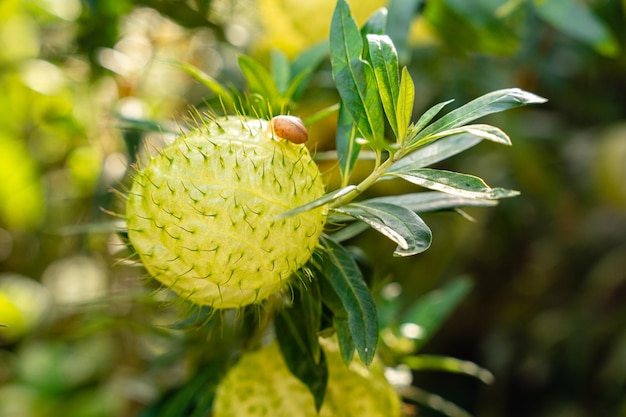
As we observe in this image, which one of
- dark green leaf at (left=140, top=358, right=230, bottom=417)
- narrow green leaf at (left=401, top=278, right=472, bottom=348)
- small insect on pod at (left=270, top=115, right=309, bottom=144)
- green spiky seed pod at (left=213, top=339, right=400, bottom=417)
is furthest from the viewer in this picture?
narrow green leaf at (left=401, top=278, right=472, bottom=348)

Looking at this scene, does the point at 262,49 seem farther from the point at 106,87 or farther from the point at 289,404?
the point at 289,404

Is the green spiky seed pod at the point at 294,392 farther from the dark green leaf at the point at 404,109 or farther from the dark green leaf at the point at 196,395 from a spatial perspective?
the dark green leaf at the point at 404,109

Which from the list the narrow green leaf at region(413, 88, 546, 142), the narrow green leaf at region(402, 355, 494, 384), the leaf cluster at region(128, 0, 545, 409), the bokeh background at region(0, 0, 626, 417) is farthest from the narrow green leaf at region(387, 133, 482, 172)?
the bokeh background at region(0, 0, 626, 417)

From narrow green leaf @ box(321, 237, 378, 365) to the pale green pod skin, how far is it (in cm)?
5

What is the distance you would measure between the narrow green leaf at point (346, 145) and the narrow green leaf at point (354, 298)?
0.29ft

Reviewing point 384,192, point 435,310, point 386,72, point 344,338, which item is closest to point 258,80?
point 386,72

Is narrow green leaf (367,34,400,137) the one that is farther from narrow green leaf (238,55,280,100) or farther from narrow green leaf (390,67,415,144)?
narrow green leaf (238,55,280,100)

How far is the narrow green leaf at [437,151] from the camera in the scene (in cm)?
77

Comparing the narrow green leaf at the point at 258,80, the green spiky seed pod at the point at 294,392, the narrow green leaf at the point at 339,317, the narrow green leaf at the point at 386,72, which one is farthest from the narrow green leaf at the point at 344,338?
the narrow green leaf at the point at 258,80

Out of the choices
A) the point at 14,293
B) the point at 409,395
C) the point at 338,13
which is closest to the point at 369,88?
the point at 338,13

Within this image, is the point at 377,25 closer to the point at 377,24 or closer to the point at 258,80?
the point at 377,24

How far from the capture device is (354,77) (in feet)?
2.37

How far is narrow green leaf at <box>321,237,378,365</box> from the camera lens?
684mm

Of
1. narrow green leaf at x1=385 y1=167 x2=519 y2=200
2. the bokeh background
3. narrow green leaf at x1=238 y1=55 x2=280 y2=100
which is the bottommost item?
the bokeh background
